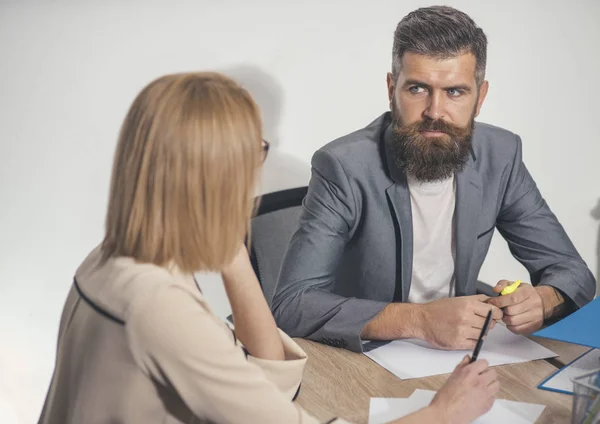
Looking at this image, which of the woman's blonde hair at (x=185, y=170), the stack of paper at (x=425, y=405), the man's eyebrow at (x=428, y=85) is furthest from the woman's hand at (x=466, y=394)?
the man's eyebrow at (x=428, y=85)

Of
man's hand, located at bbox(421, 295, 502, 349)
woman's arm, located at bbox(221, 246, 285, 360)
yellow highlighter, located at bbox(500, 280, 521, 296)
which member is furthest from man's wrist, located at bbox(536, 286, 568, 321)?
woman's arm, located at bbox(221, 246, 285, 360)

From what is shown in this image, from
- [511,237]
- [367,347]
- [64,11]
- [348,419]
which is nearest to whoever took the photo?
[348,419]

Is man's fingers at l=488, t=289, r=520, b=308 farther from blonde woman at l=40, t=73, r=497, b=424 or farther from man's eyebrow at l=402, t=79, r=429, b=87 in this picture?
blonde woman at l=40, t=73, r=497, b=424

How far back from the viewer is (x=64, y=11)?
7.91 ft

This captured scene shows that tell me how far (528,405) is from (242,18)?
1.68 meters

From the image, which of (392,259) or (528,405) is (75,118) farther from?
(528,405)

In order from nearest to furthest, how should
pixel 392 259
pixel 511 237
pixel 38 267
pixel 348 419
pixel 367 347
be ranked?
pixel 348 419
pixel 367 347
pixel 392 259
pixel 511 237
pixel 38 267

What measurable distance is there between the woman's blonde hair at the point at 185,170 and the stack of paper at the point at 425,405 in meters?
0.47

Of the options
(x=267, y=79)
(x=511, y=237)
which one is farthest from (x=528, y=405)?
(x=267, y=79)

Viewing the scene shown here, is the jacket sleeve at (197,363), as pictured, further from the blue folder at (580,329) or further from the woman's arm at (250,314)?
the blue folder at (580,329)

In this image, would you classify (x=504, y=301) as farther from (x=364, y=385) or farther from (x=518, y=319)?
(x=364, y=385)

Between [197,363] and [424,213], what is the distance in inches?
45.5

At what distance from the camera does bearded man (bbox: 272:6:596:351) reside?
181 cm

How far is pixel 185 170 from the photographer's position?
1.11 metres
